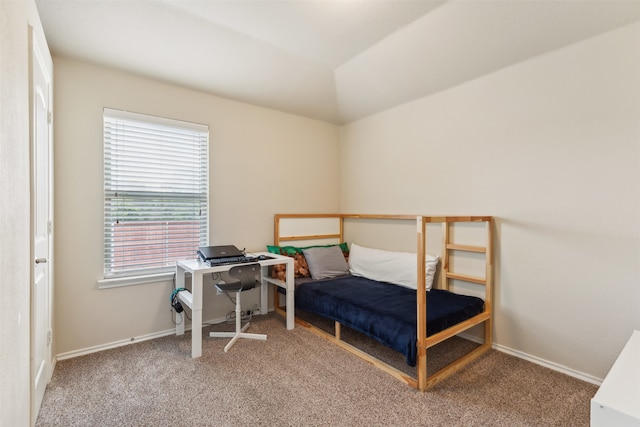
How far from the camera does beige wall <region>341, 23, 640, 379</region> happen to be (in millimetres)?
1970

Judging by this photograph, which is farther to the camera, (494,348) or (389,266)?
(389,266)

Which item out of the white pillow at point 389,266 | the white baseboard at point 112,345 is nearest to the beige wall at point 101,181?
the white baseboard at point 112,345

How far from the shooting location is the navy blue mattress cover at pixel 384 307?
6.79 feet

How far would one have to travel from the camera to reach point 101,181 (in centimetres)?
254

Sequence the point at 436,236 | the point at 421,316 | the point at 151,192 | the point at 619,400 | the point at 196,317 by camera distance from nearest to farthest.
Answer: the point at 619,400
the point at 421,316
the point at 196,317
the point at 151,192
the point at 436,236

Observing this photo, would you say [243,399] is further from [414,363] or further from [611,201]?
[611,201]

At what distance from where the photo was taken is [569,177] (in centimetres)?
218

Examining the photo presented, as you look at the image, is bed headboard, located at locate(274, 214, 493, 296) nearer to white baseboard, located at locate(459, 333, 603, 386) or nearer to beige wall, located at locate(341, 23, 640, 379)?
beige wall, located at locate(341, 23, 640, 379)

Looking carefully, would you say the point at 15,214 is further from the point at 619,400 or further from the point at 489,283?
the point at 489,283

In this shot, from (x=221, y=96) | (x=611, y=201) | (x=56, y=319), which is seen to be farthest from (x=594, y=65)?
(x=56, y=319)

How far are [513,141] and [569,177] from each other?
1.59 feet

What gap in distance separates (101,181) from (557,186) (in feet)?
11.8

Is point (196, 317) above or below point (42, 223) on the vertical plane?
below

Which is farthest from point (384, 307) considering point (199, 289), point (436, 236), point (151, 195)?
point (151, 195)
